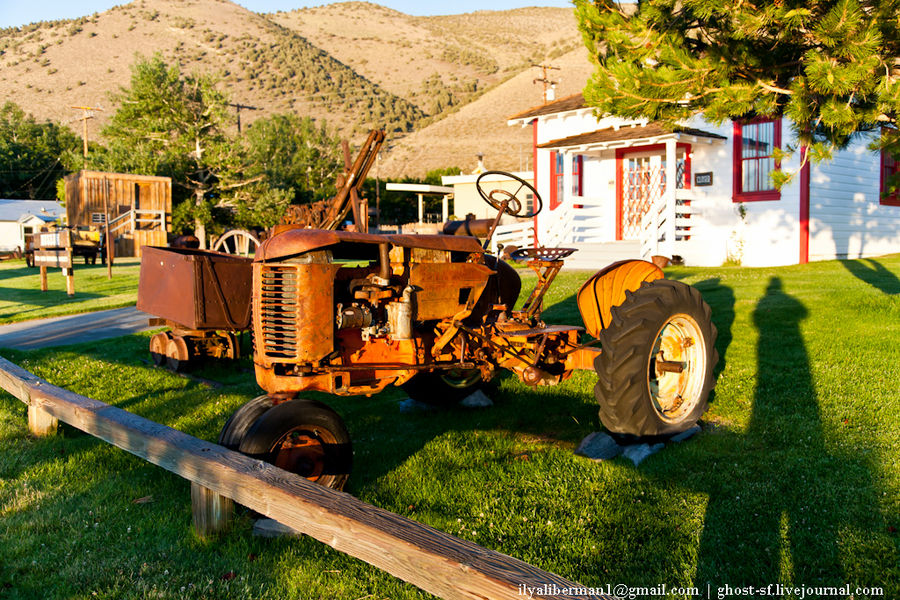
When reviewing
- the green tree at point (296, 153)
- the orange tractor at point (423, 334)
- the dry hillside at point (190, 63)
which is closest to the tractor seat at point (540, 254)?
the orange tractor at point (423, 334)

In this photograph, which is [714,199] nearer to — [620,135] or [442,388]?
[620,135]

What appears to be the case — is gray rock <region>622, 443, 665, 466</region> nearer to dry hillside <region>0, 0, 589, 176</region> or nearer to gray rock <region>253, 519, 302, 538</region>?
gray rock <region>253, 519, 302, 538</region>

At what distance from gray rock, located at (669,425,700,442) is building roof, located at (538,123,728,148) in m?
11.7

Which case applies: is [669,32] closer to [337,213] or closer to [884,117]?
[884,117]

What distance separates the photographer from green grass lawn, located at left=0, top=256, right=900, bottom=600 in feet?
10.2

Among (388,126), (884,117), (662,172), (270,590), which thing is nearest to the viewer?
(270,590)

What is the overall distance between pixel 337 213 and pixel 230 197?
28704 mm

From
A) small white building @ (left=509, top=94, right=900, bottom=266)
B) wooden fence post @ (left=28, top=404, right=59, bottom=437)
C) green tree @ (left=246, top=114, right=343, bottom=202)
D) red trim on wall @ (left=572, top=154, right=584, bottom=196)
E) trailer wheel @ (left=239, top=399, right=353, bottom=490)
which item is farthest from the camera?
green tree @ (left=246, top=114, right=343, bottom=202)

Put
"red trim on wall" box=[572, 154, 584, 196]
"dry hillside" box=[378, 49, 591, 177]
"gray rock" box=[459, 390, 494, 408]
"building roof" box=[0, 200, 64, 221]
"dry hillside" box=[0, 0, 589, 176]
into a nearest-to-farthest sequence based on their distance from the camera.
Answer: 1. "gray rock" box=[459, 390, 494, 408]
2. "red trim on wall" box=[572, 154, 584, 196]
3. "building roof" box=[0, 200, 64, 221]
4. "dry hillside" box=[378, 49, 591, 177]
5. "dry hillside" box=[0, 0, 589, 176]

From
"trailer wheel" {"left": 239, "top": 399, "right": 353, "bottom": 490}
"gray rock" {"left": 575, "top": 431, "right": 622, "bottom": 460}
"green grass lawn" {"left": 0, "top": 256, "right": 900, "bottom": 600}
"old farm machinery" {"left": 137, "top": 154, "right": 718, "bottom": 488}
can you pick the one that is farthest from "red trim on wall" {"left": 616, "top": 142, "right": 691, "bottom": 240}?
"trailer wheel" {"left": 239, "top": 399, "right": 353, "bottom": 490}

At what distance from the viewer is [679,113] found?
6789 mm

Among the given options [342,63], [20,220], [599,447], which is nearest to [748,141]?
[599,447]

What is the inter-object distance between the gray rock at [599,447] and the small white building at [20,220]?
1550 inches

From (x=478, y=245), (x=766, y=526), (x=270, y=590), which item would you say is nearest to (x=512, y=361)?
(x=478, y=245)
